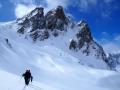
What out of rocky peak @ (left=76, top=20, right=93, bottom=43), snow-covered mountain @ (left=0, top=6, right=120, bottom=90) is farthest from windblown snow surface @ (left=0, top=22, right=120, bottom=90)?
rocky peak @ (left=76, top=20, right=93, bottom=43)

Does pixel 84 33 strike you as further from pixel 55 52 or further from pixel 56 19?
pixel 55 52

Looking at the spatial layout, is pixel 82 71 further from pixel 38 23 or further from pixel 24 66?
pixel 38 23

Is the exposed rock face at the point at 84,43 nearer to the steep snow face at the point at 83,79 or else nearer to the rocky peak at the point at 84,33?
the rocky peak at the point at 84,33

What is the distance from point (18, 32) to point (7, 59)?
71253 mm

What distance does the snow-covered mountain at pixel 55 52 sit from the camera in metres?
69.0

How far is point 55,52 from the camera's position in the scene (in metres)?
106

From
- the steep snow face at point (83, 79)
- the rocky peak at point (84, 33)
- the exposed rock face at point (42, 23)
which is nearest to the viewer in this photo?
the steep snow face at point (83, 79)

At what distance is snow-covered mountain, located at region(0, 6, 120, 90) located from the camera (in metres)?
69.0

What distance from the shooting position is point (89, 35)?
162 m

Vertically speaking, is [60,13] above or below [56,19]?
above

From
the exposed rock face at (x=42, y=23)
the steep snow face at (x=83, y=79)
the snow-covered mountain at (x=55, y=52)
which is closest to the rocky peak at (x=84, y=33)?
the snow-covered mountain at (x=55, y=52)

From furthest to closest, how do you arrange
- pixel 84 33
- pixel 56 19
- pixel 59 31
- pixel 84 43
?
pixel 84 33, pixel 84 43, pixel 56 19, pixel 59 31

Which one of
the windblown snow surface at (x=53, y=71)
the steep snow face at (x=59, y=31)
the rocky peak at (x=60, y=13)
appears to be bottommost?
the windblown snow surface at (x=53, y=71)

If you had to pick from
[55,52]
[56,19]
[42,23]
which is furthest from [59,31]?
[55,52]
